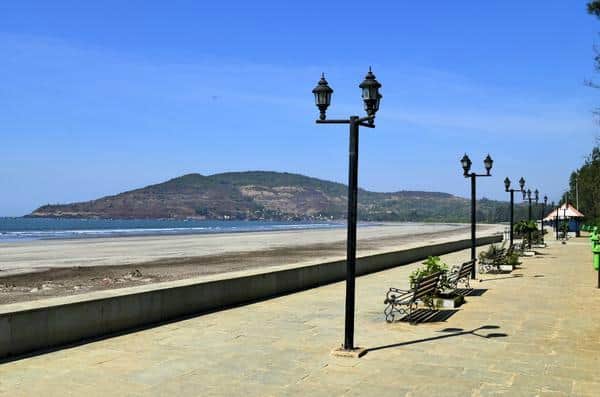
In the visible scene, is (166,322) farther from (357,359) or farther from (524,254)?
(524,254)

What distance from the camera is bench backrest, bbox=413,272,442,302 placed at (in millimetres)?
10589

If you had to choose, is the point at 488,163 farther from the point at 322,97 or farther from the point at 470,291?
the point at 322,97

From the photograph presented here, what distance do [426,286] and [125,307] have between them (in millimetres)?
5155

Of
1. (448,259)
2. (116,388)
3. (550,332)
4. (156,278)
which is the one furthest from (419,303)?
(448,259)

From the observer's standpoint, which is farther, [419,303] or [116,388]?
[419,303]

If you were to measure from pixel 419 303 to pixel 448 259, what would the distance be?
13384mm

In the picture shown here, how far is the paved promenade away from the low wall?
32cm

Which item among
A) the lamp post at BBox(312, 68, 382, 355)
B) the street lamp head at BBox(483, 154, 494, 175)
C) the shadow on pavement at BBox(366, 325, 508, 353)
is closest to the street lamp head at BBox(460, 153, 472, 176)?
the street lamp head at BBox(483, 154, 494, 175)

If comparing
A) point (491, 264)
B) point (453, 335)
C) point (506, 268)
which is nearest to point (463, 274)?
point (453, 335)

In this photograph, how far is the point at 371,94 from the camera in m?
8.20

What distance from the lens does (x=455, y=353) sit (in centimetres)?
786

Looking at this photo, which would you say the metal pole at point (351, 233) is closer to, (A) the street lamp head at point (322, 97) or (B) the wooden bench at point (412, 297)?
(A) the street lamp head at point (322, 97)

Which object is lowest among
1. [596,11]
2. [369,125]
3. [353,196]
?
[353,196]

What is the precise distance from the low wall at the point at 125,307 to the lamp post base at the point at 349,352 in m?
3.22
